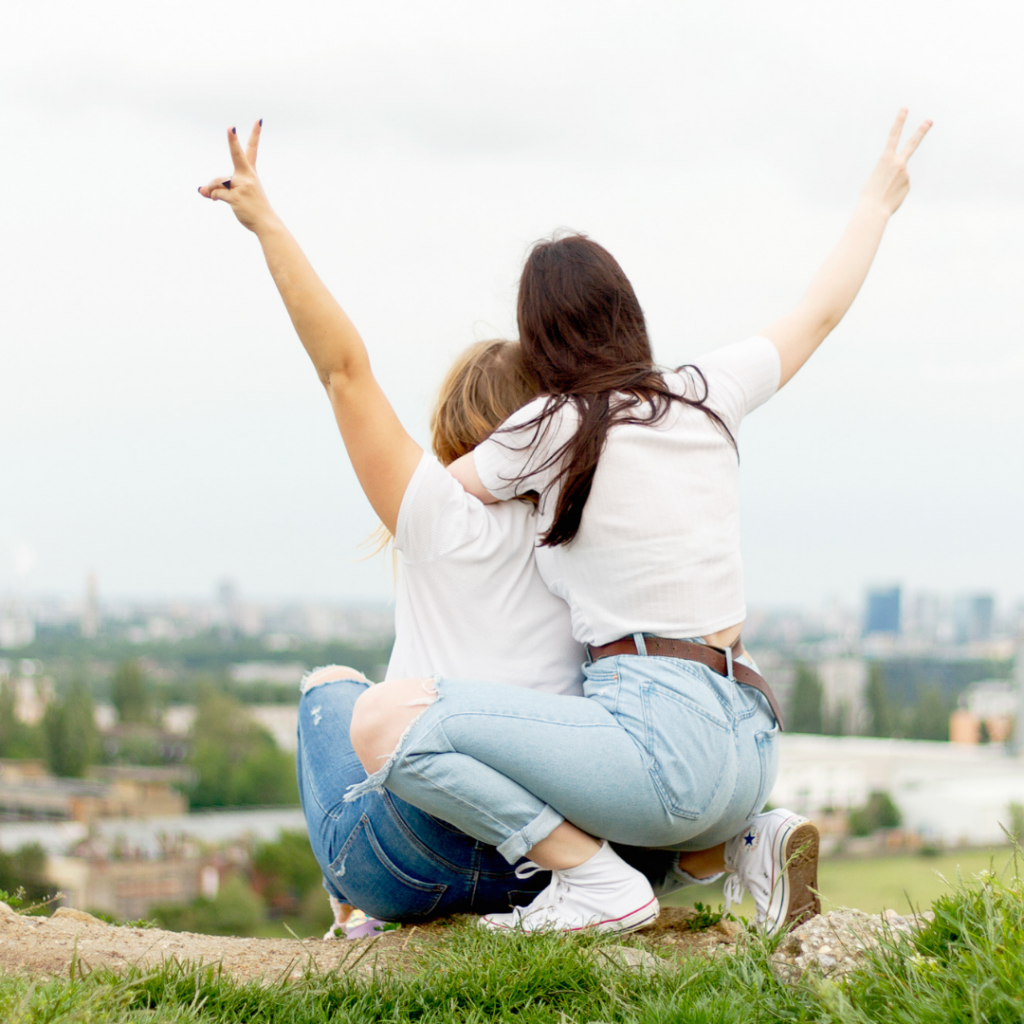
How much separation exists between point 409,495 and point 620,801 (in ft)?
2.42

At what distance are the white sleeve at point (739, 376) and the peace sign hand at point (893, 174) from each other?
781 millimetres

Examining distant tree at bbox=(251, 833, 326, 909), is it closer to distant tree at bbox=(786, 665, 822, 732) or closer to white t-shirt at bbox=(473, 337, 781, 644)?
distant tree at bbox=(786, 665, 822, 732)

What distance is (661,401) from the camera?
221 centimetres

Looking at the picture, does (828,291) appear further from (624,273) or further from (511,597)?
(511,597)

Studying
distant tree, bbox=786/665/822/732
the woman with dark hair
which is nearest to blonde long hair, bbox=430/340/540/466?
the woman with dark hair

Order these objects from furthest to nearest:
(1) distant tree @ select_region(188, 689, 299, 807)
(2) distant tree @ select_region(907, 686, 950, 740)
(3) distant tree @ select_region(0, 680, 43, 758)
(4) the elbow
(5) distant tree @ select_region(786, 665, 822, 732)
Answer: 1. (2) distant tree @ select_region(907, 686, 950, 740)
2. (5) distant tree @ select_region(786, 665, 822, 732)
3. (1) distant tree @ select_region(188, 689, 299, 807)
4. (3) distant tree @ select_region(0, 680, 43, 758)
5. (4) the elbow

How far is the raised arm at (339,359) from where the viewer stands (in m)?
2.12

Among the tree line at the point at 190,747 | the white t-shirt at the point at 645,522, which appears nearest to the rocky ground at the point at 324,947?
the white t-shirt at the point at 645,522

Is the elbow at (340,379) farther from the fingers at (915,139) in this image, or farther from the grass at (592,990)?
the fingers at (915,139)

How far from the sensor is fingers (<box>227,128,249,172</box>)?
2197 mm

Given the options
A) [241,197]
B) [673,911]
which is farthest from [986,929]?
[241,197]

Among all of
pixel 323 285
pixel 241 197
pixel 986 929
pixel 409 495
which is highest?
pixel 241 197

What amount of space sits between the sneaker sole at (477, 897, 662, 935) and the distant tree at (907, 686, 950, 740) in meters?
65.7

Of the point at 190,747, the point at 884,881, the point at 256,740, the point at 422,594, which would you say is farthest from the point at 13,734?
the point at 422,594
